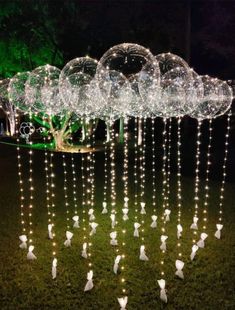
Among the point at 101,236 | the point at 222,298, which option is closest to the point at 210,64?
the point at 101,236

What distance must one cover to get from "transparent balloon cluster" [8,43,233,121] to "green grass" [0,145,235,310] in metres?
2.23

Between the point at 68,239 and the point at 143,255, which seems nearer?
the point at 143,255

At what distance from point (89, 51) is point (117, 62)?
968 centimetres

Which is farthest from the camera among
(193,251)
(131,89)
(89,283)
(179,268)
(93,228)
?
(131,89)

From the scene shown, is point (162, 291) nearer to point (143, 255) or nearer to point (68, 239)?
point (143, 255)

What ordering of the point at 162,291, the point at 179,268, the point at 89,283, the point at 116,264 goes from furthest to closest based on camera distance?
the point at 116,264, the point at 179,268, the point at 89,283, the point at 162,291

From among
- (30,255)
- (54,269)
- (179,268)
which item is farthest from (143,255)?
(30,255)

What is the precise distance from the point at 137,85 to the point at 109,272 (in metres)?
3.62

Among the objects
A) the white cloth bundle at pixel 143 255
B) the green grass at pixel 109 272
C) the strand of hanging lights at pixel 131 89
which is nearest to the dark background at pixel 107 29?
the strand of hanging lights at pixel 131 89

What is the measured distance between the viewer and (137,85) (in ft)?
24.3

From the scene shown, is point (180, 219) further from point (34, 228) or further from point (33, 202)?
point (33, 202)

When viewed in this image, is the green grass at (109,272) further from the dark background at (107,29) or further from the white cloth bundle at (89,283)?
the dark background at (107,29)

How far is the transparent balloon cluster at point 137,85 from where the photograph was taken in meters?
6.71

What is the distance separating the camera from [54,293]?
4691mm
